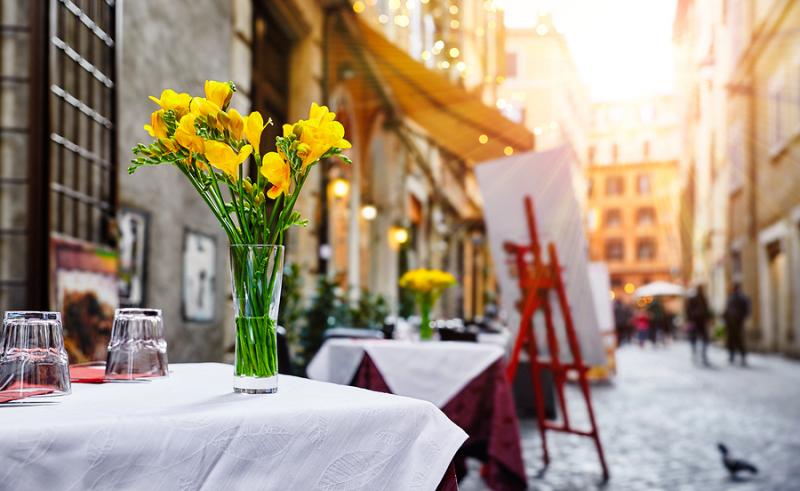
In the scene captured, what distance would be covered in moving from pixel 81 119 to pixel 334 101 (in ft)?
19.7

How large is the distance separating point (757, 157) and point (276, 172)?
68.9 ft

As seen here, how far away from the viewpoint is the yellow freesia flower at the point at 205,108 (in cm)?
172

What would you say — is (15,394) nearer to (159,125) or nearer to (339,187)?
(159,125)

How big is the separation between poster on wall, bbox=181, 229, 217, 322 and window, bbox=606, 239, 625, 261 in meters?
57.4

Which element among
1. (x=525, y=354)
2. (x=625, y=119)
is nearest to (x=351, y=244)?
(x=525, y=354)

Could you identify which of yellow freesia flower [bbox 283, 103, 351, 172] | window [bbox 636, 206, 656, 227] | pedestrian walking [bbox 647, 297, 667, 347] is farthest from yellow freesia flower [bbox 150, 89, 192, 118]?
window [bbox 636, 206, 656, 227]

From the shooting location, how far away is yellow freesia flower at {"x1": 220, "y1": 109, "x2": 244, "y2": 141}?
1745mm

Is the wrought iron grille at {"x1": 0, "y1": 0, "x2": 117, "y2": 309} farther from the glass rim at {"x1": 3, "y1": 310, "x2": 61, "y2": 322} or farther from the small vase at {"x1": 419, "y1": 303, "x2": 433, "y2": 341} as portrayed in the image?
the glass rim at {"x1": 3, "y1": 310, "x2": 61, "y2": 322}

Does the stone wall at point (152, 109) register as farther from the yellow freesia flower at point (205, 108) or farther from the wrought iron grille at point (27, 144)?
the yellow freesia flower at point (205, 108)

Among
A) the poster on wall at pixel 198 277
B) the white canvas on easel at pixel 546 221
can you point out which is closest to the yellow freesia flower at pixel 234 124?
the white canvas on easel at pixel 546 221

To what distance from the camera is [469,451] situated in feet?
14.2

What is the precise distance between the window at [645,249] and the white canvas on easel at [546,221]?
188 feet

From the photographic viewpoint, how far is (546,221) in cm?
542

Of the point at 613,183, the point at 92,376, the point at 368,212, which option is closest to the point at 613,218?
the point at 613,183
